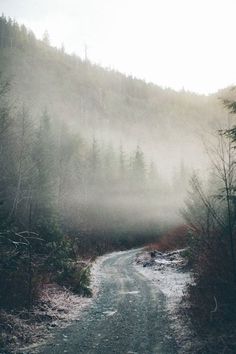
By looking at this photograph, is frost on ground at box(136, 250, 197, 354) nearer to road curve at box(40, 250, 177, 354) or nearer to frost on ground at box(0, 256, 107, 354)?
road curve at box(40, 250, 177, 354)

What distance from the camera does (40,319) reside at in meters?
10.5

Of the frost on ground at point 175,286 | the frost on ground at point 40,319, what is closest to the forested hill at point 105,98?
the frost on ground at point 175,286

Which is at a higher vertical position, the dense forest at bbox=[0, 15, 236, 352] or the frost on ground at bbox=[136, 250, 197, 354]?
the dense forest at bbox=[0, 15, 236, 352]

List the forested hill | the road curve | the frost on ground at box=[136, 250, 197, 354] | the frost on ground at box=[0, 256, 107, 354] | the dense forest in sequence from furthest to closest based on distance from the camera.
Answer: the forested hill < the dense forest < the frost on ground at box=[0, 256, 107, 354] < the frost on ground at box=[136, 250, 197, 354] < the road curve

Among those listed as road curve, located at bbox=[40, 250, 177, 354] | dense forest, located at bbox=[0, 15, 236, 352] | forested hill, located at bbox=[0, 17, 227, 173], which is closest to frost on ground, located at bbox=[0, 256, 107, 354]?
road curve, located at bbox=[40, 250, 177, 354]

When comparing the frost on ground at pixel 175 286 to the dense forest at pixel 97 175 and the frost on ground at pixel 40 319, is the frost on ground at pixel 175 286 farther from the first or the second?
the frost on ground at pixel 40 319

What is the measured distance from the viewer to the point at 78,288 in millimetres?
15656

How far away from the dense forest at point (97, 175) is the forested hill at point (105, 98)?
70 centimetres

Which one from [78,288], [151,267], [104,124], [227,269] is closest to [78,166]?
[151,267]

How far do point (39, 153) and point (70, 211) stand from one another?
1056 cm

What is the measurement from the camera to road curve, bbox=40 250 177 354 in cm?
827

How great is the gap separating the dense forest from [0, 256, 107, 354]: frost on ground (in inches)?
22.4

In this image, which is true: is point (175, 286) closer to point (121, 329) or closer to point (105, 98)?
point (121, 329)

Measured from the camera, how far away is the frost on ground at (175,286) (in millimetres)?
8523
